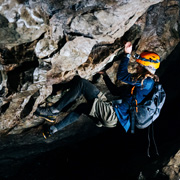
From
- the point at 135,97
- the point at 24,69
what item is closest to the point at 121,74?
the point at 135,97

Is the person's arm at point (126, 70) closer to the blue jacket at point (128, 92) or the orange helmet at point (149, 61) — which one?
the blue jacket at point (128, 92)

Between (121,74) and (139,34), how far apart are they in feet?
9.60

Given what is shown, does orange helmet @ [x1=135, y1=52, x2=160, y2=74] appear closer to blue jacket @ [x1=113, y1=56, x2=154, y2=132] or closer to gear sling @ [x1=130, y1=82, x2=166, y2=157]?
blue jacket @ [x1=113, y1=56, x2=154, y2=132]

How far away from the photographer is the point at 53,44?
4.32 meters

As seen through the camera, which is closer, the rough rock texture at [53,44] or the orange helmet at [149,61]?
the rough rock texture at [53,44]

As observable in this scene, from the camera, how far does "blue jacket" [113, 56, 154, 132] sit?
4148mm

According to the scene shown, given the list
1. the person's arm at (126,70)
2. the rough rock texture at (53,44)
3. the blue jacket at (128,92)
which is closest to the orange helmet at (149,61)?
the blue jacket at (128,92)

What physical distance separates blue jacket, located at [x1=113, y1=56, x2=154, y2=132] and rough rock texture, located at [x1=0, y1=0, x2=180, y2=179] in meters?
1.29

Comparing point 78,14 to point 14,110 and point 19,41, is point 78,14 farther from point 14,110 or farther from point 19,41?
point 14,110

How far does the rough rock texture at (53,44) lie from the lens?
12.2 feet

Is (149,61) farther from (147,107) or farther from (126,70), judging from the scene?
(147,107)

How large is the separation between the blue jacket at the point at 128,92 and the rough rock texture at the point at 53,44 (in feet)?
4.23

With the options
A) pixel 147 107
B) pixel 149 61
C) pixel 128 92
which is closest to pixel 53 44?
pixel 128 92

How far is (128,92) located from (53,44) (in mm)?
2499
